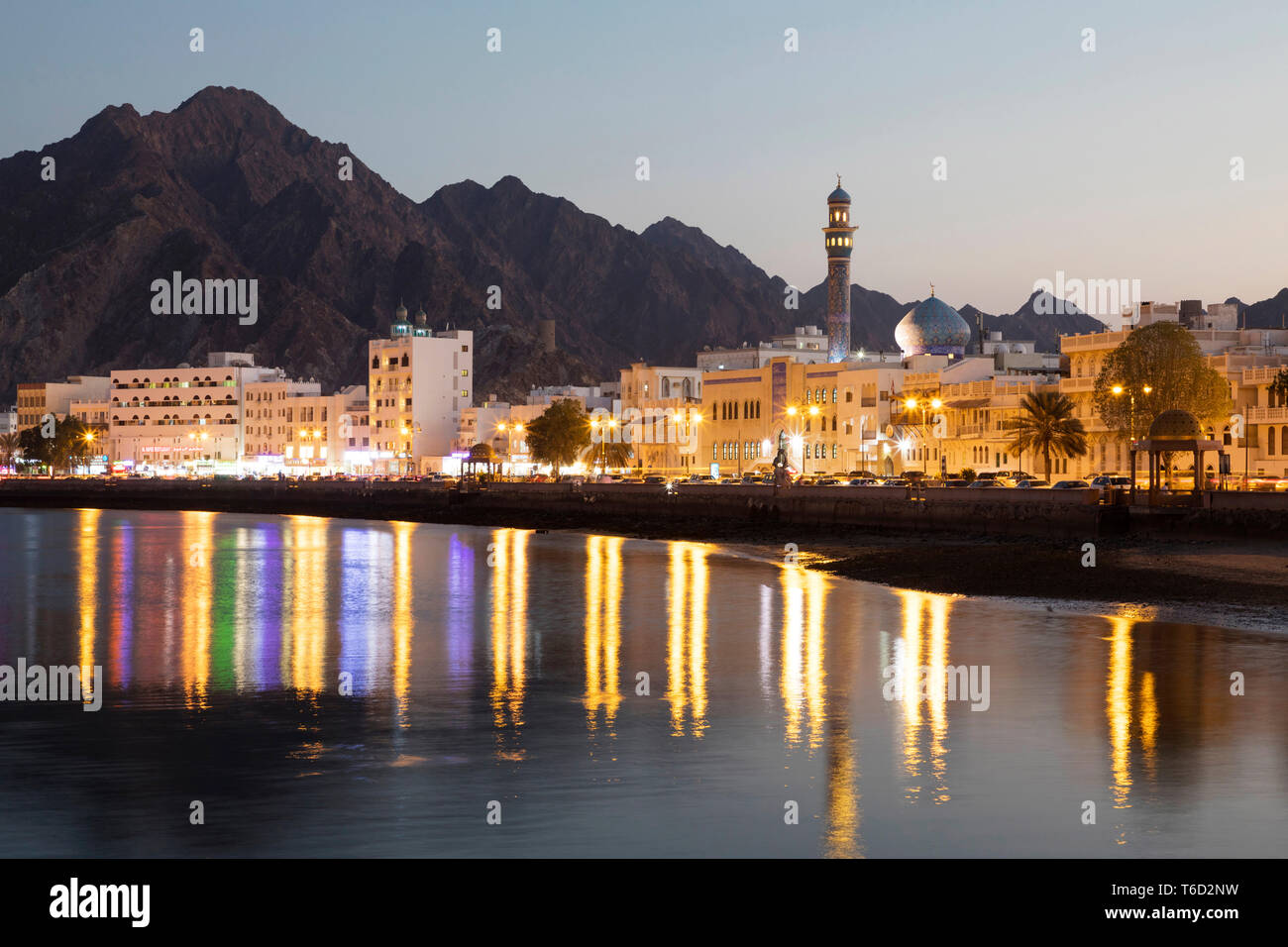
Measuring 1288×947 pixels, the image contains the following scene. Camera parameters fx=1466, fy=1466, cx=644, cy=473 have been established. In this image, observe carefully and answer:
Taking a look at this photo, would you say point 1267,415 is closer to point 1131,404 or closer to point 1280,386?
point 1280,386

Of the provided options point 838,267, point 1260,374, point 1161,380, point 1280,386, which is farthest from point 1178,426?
point 838,267

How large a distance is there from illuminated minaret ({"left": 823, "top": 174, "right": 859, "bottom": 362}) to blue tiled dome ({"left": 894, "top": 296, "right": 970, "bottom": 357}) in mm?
23510

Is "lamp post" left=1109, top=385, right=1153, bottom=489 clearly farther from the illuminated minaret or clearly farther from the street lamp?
the illuminated minaret

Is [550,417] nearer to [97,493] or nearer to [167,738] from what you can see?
[97,493]

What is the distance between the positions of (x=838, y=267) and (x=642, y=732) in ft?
511

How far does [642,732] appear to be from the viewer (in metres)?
24.8

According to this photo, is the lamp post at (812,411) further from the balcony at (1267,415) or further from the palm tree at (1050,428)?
the balcony at (1267,415)

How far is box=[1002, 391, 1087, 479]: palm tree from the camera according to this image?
93.8m

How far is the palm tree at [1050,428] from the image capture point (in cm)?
9375

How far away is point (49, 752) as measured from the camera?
2292 cm

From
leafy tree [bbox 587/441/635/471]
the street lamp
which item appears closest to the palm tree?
the street lamp
